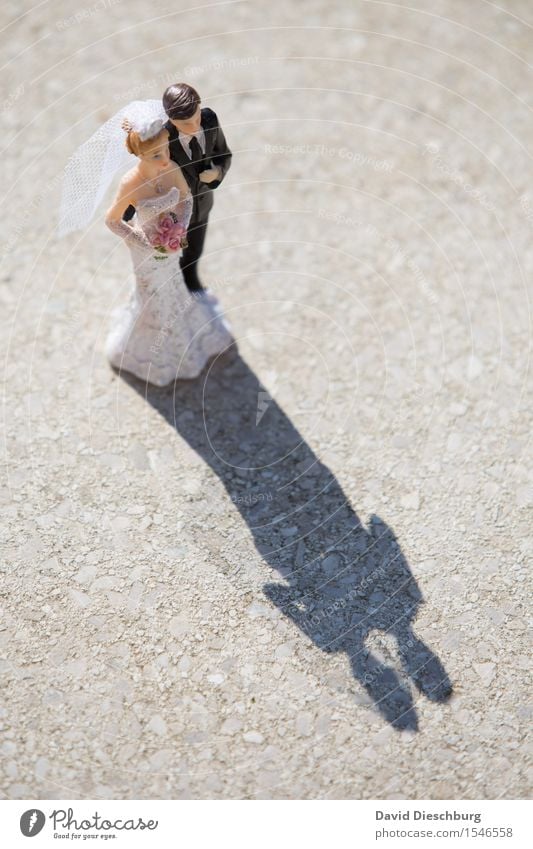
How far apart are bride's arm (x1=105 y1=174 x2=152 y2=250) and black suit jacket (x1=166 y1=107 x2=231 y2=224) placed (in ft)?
1.34

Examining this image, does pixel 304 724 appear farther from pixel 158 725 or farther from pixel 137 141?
pixel 137 141

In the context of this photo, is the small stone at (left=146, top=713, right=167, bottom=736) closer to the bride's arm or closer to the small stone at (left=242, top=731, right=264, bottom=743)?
the small stone at (left=242, top=731, right=264, bottom=743)

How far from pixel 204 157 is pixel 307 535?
3372 millimetres

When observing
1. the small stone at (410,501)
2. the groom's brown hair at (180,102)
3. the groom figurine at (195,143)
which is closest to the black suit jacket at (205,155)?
the groom figurine at (195,143)

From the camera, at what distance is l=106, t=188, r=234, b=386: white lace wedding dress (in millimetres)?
7492

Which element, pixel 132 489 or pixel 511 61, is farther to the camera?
pixel 511 61

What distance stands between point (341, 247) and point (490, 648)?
180 inches

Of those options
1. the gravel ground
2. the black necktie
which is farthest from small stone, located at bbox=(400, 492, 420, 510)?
the black necktie

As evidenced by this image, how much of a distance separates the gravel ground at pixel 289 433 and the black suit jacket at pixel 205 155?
209cm

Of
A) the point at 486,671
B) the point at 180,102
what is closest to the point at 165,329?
the point at 180,102

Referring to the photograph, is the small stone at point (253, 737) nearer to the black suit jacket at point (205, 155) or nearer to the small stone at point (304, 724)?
the small stone at point (304, 724)
